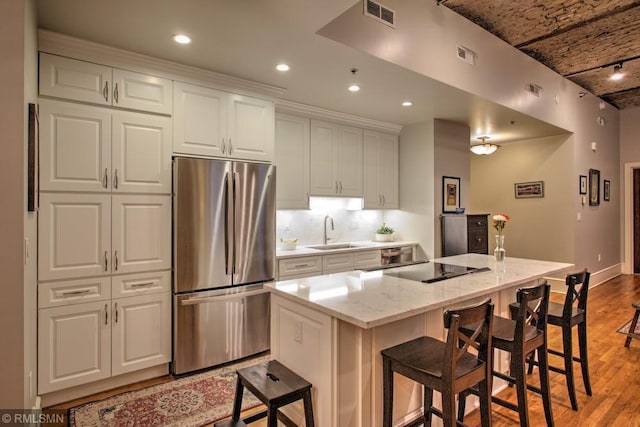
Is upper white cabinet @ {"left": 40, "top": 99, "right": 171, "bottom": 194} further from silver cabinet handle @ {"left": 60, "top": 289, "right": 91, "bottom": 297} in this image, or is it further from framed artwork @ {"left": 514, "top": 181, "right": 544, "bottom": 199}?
framed artwork @ {"left": 514, "top": 181, "right": 544, "bottom": 199}

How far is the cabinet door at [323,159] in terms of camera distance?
442cm

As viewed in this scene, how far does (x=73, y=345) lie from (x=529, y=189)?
6.84m

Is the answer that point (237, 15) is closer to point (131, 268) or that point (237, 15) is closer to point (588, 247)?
point (131, 268)

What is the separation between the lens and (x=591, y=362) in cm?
318

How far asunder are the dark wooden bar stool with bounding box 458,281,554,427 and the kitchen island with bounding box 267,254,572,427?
0.77 feet

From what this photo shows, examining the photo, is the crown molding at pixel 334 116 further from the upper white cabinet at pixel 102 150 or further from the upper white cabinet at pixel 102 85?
the upper white cabinet at pixel 102 150

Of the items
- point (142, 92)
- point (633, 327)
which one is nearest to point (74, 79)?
point (142, 92)

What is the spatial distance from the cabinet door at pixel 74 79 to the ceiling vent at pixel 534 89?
4.76 metres

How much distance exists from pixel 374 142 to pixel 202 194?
2.89 metres

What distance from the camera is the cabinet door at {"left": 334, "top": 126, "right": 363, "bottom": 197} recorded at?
4.70m

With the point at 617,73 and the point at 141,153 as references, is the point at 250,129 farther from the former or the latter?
the point at 617,73

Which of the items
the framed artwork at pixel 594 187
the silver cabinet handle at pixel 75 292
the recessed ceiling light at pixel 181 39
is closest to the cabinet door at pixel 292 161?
the recessed ceiling light at pixel 181 39

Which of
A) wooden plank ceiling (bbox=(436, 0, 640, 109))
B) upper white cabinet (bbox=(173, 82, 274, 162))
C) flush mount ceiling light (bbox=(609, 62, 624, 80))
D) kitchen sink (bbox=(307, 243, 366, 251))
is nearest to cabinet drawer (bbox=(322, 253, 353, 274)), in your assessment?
kitchen sink (bbox=(307, 243, 366, 251))

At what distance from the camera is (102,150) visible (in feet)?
8.77
